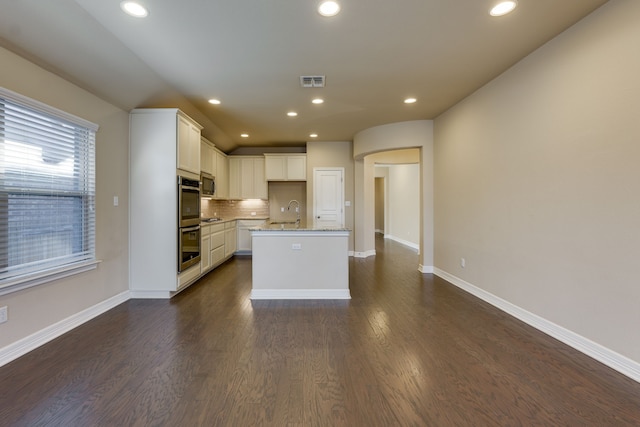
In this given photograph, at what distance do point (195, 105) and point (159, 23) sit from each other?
187cm

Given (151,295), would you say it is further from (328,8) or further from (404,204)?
(404,204)

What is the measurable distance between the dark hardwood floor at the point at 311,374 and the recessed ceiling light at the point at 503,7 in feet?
9.13

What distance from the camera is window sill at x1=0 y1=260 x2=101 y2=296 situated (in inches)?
82.2

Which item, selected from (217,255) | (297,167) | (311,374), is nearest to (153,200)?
(217,255)

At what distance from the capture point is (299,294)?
11.5ft

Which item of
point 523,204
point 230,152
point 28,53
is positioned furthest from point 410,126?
point 28,53

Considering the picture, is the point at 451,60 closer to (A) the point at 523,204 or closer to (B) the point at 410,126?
(A) the point at 523,204

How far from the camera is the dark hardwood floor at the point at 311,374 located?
154 cm

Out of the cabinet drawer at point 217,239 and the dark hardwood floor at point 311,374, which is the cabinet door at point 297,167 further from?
the dark hardwood floor at point 311,374

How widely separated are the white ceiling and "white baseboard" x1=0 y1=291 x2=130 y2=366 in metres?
2.37

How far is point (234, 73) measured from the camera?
3041 millimetres

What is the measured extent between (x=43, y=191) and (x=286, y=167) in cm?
447

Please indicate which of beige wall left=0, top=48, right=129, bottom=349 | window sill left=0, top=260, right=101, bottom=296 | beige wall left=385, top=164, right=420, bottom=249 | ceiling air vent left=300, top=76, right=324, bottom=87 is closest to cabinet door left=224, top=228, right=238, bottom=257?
beige wall left=0, top=48, right=129, bottom=349

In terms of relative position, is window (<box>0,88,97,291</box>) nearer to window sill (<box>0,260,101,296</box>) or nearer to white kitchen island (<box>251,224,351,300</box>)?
window sill (<box>0,260,101,296</box>)
